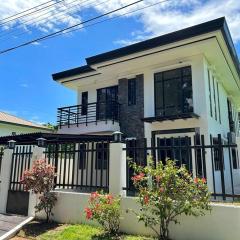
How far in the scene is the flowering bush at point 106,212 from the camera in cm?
626

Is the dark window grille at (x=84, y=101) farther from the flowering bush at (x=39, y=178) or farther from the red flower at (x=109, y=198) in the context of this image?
the red flower at (x=109, y=198)

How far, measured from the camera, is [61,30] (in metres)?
8.78

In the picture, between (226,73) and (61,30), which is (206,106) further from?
(61,30)

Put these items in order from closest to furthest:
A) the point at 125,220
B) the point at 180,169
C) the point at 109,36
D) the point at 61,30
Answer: the point at 180,169 < the point at 125,220 < the point at 109,36 < the point at 61,30

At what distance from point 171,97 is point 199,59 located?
210cm

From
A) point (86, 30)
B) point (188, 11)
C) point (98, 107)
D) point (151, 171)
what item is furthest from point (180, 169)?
point (98, 107)

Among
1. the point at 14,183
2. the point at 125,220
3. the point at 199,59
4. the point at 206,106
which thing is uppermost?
the point at 199,59

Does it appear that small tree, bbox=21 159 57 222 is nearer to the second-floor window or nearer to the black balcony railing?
the black balcony railing

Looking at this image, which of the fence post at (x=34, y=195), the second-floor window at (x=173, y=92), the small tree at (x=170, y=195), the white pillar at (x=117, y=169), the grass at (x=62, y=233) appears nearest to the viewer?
A: the small tree at (x=170, y=195)

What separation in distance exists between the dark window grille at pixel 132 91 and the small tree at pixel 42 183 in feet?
23.7

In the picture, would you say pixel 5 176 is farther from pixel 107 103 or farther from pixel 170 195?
pixel 107 103

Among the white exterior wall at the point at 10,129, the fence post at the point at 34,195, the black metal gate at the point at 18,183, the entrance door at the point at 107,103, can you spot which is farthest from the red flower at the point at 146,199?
the white exterior wall at the point at 10,129

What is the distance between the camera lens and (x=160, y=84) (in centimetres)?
1323

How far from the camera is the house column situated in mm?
7031
